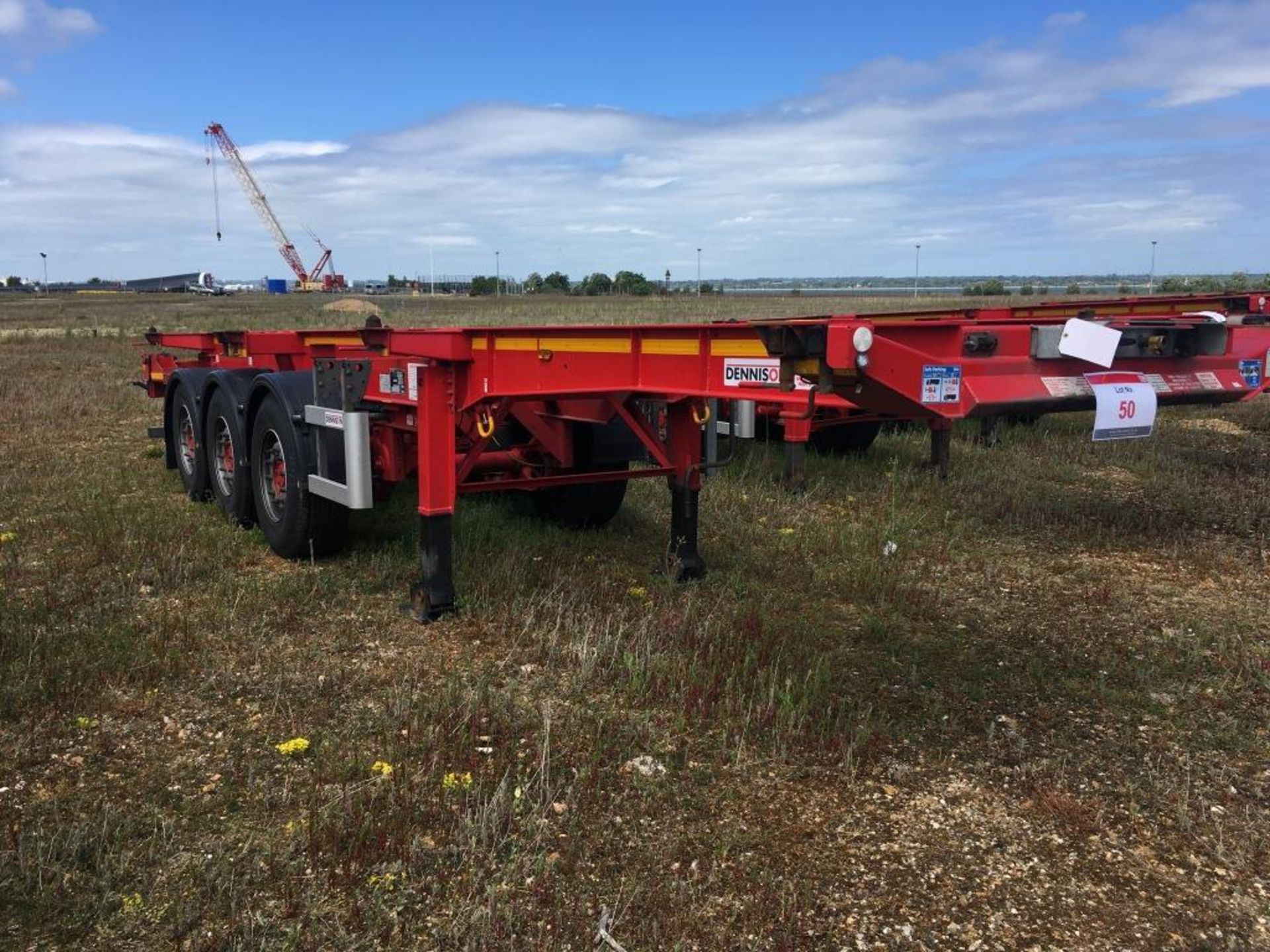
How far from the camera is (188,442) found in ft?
25.4

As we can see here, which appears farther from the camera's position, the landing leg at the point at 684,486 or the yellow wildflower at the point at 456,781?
the landing leg at the point at 684,486

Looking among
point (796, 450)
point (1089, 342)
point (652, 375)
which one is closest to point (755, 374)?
point (652, 375)

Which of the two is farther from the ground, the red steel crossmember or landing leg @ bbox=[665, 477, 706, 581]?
the red steel crossmember

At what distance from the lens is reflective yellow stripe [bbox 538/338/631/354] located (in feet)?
14.5

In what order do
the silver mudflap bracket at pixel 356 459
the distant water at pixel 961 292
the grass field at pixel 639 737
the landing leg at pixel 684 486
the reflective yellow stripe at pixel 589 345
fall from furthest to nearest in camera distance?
the distant water at pixel 961 292 < the landing leg at pixel 684 486 < the silver mudflap bracket at pixel 356 459 < the reflective yellow stripe at pixel 589 345 < the grass field at pixel 639 737

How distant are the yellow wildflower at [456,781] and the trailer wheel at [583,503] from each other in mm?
3215

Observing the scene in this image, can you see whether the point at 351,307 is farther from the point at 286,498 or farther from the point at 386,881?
the point at 386,881

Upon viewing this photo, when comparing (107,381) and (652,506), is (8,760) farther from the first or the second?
(107,381)

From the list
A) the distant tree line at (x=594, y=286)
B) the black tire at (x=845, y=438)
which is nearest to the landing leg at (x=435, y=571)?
the black tire at (x=845, y=438)

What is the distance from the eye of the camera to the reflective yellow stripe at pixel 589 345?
4.42 meters

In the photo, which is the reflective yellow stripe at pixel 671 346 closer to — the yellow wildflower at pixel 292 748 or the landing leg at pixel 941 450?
the yellow wildflower at pixel 292 748

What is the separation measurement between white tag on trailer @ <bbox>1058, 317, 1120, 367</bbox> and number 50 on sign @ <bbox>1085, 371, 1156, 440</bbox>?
124 mm

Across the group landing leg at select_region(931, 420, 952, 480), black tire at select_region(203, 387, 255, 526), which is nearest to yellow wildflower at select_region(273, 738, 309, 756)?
black tire at select_region(203, 387, 255, 526)

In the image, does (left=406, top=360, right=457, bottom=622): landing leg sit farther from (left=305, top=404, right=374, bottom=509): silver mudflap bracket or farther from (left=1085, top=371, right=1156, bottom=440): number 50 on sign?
(left=1085, top=371, right=1156, bottom=440): number 50 on sign
